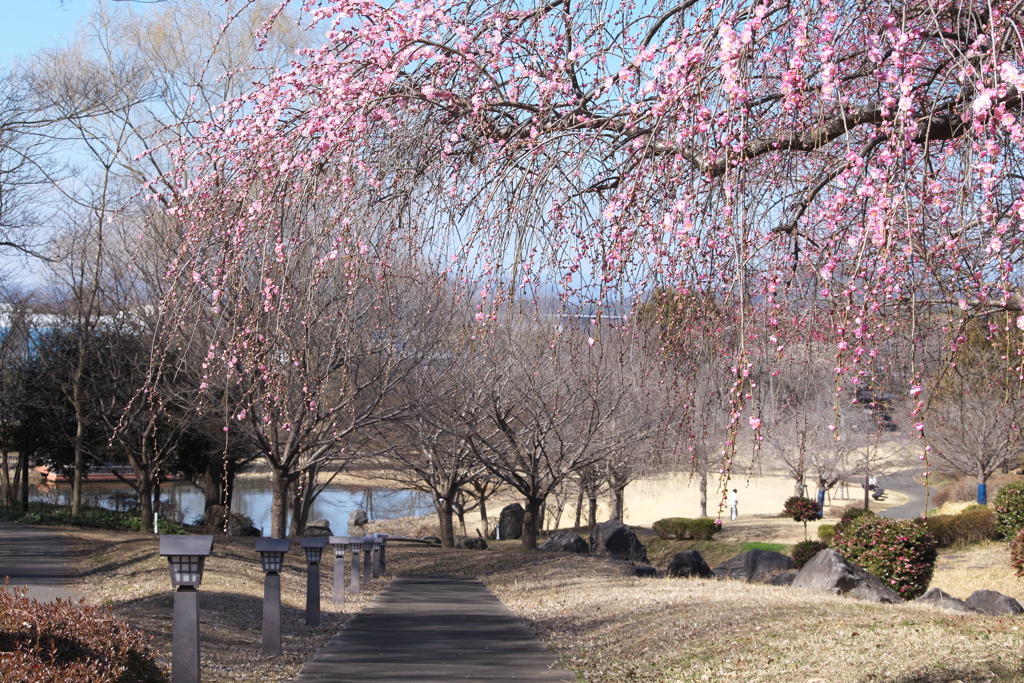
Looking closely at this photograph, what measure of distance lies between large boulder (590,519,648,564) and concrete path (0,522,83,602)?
12.5 meters

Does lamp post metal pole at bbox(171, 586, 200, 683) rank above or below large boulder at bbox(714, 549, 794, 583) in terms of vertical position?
above

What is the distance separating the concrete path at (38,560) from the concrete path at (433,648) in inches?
148

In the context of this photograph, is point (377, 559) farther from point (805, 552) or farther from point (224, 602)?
point (805, 552)

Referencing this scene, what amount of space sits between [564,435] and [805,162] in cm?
1443

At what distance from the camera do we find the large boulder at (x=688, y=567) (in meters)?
17.0

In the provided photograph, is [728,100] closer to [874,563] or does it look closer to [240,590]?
[240,590]

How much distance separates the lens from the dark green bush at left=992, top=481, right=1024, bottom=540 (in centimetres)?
1764

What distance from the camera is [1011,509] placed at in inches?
699

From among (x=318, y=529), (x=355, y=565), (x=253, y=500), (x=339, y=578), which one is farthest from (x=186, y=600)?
(x=253, y=500)

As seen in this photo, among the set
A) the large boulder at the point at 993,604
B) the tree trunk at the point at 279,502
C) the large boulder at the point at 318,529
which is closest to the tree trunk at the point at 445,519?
the large boulder at the point at 318,529

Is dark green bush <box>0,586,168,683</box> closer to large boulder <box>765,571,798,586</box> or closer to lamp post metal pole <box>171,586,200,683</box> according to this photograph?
lamp post metal pole <box>171,586,200,683</box>

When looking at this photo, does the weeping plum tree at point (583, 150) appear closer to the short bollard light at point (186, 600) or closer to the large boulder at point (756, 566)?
the short bollard light at point (186, 600)

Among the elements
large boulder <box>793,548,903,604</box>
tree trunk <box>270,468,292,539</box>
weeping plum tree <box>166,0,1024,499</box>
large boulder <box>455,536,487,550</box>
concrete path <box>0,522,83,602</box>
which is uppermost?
weeping plum tree <box>166,0,1024,499</box>

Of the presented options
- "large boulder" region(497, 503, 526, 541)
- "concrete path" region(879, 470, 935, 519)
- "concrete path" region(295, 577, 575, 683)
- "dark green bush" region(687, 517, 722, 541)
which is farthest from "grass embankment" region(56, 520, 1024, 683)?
"concrete path" region(879, 470, 935, 519)
